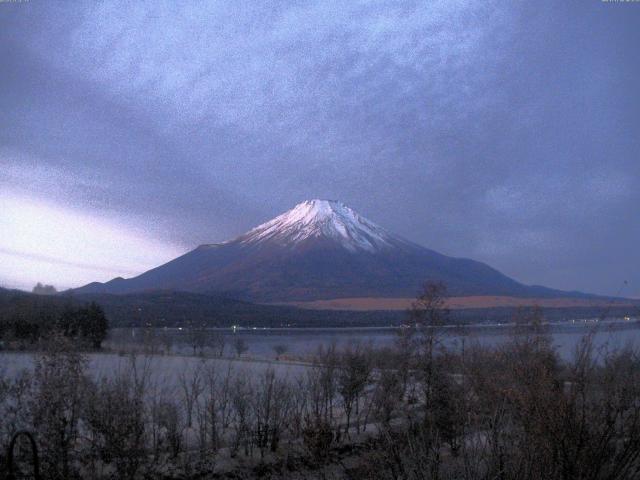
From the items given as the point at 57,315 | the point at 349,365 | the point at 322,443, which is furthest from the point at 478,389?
the point at 57,315

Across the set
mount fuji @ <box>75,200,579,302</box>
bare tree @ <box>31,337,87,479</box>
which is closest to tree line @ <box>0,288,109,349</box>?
bare tree @ <box>31,337,87,479</box>

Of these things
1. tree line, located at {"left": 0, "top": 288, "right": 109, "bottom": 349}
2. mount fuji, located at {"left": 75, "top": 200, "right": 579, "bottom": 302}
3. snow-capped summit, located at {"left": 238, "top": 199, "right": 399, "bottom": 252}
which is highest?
snow-capped summit, located at {"left": 238, "top": 199, "right": 399, "bottom": 252}

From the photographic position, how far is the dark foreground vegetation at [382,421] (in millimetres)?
4766

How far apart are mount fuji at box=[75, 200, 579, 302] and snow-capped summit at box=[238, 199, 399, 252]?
190mm

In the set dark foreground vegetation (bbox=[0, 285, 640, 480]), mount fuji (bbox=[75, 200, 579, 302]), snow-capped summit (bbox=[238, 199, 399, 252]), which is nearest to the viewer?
dark foreground vegetation (bbox=[0, 285, 640, 480])

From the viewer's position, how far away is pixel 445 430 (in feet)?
39.3

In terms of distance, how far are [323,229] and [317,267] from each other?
2271cm

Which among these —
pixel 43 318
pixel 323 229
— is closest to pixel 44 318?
pixel 43 318

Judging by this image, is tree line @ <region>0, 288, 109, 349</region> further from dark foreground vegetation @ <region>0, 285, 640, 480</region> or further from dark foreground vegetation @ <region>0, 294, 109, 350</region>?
dark foreground vegetation @ <region>0, 285, 640, 480</region>

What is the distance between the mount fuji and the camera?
96.6 meters

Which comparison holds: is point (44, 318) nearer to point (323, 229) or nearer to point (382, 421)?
point (382, 421)

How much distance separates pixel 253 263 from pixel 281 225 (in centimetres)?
2552

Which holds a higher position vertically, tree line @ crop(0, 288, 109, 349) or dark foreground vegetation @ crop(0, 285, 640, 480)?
tree line @ crop(0, 288, 109, 349)

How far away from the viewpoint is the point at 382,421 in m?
9.88
